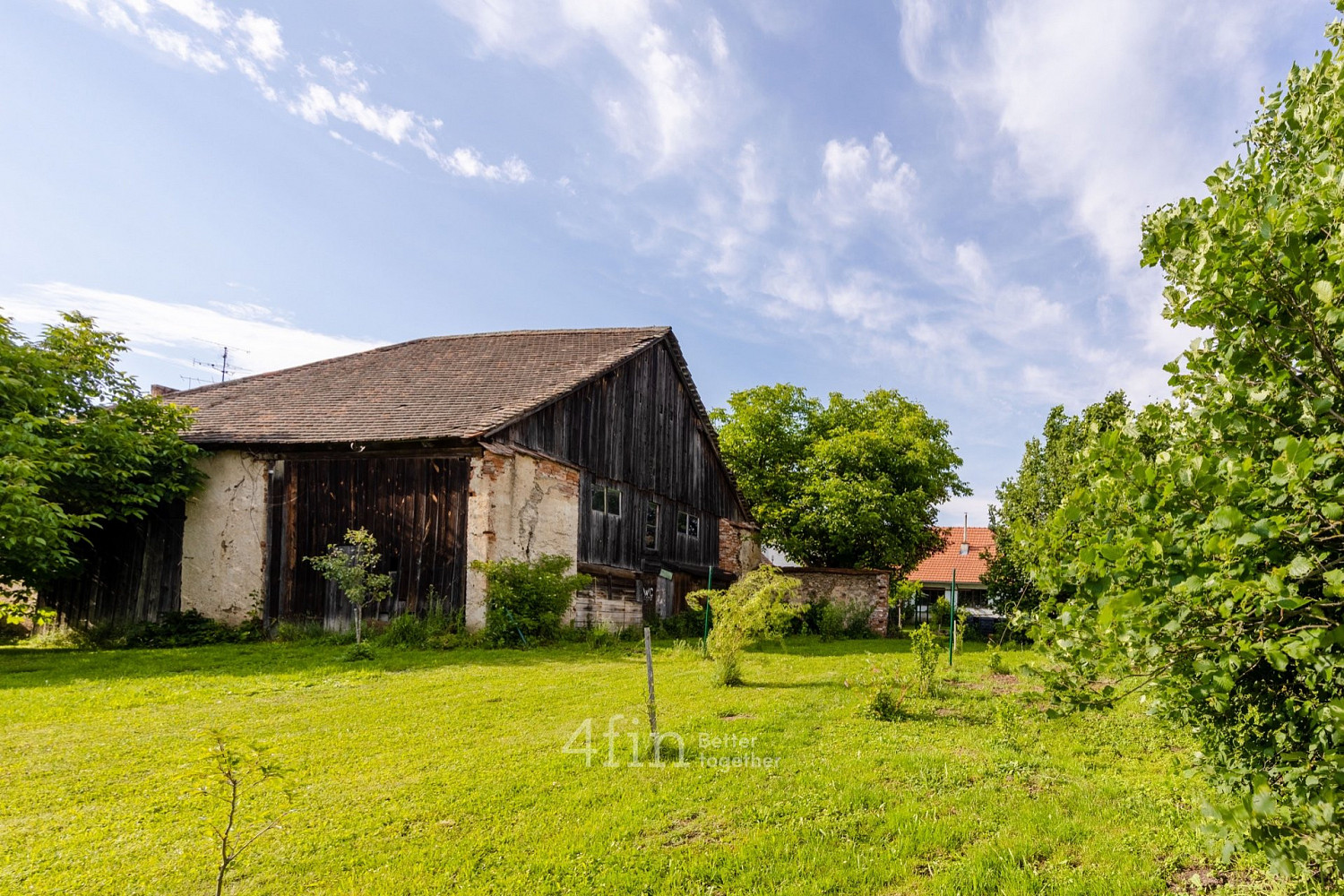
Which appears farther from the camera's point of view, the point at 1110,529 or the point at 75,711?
the point at 75,711

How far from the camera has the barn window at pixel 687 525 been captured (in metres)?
22.6

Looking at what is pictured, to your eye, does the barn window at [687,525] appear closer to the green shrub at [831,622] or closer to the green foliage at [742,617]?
the green shrub at [831,622]

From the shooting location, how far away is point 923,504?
25.1 metres

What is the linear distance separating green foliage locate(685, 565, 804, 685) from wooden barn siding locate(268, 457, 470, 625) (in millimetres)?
6430

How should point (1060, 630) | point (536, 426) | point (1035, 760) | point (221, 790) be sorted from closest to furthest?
point (1060, 630) < point (221, 790) < point (1035, 760) < point (536, 426)

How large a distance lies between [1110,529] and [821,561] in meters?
23.5

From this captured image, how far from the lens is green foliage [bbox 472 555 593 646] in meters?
13.9

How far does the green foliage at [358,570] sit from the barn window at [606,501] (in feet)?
18.0

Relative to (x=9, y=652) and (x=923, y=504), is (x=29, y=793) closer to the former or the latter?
(x=9, y=652)

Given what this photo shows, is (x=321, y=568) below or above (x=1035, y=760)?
above

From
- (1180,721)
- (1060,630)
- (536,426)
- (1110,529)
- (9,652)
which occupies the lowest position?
(9,652)

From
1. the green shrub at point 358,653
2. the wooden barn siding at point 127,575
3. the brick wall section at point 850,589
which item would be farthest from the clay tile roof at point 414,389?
the brick wall section at point 850,589

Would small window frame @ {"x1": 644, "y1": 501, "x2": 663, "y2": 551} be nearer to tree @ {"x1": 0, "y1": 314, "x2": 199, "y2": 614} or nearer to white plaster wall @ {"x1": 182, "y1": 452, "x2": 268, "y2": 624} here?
white plaster wall @ {"x1": 182, "y1": 452, "x2": 268, "y2": 624}

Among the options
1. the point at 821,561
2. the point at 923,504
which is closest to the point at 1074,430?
the point at 923,504
